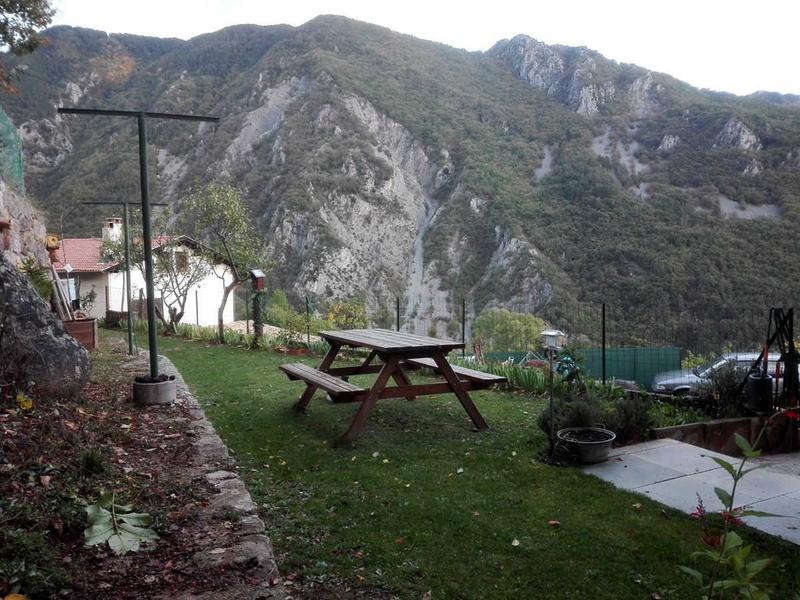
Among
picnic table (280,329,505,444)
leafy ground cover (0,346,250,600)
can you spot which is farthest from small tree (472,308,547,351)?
leafy ground cover (0,346,250,600)

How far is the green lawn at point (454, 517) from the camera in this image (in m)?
2.93

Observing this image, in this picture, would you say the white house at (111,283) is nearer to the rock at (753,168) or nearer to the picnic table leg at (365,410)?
the picnic table leg at (365,410)

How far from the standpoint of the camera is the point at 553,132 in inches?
Result: 2726

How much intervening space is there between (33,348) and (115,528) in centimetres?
341

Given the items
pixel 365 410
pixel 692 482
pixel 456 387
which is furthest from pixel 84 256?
pixel 692 482

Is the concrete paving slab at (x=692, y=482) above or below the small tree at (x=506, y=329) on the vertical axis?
above

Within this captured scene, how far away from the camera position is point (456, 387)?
18.6 ft

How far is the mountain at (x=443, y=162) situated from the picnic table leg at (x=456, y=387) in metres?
29.3

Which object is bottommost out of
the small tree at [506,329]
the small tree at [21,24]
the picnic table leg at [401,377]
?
the small tree at [506,329]

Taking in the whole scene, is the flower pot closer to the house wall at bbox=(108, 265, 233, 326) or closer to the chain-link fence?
the chain-link fence

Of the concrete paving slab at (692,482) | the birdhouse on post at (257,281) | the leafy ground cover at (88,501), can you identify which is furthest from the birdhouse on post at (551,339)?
the birdhouse on post at (257,281)

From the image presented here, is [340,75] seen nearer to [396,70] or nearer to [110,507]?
[396,70]

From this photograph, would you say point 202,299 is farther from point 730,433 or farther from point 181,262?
point 730,433

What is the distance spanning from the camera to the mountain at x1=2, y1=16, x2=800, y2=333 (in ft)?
144
